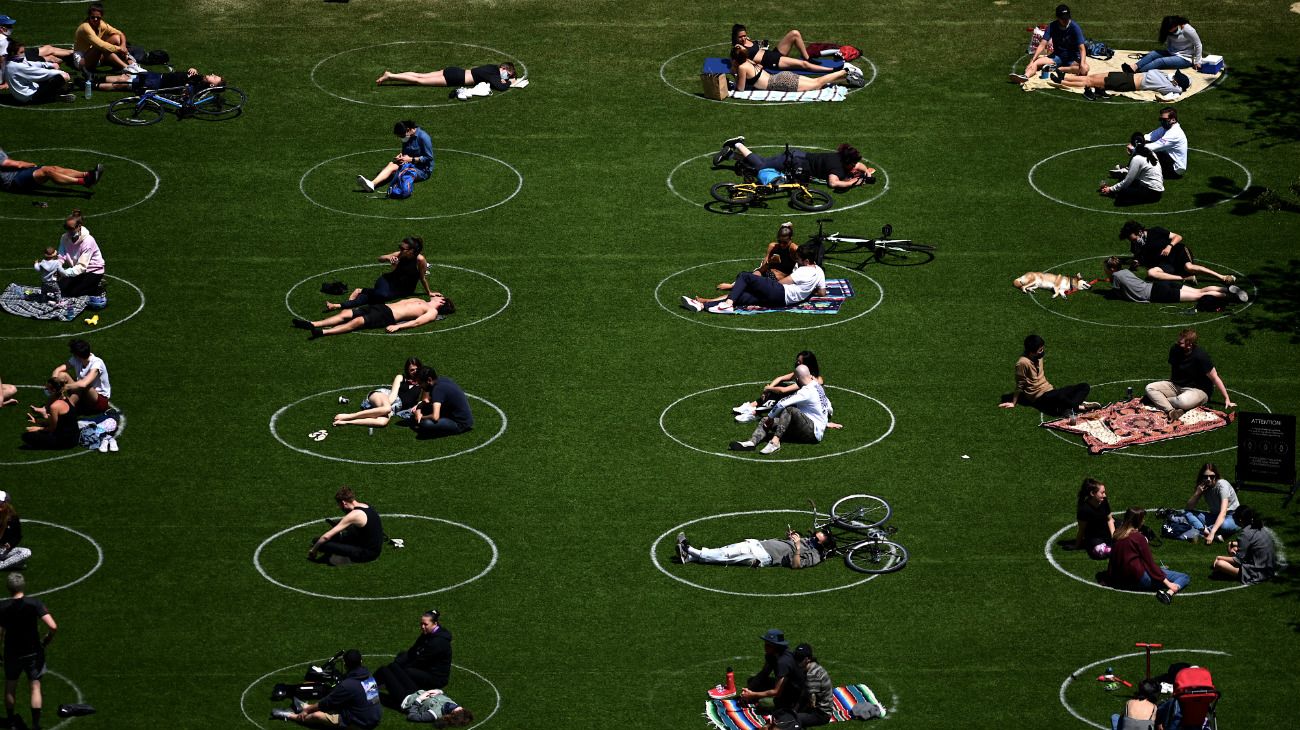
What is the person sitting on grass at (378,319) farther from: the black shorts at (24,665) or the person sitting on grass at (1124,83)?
the person sitting on grass at (1124,83)

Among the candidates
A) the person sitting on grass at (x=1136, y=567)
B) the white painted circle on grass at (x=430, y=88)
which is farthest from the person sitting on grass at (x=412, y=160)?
the person sitting on grass at (x=1136, y=567)

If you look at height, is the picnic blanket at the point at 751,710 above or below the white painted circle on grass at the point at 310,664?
above

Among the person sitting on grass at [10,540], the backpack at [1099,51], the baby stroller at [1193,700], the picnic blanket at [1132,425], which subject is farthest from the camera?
the backpack at [1099,51]

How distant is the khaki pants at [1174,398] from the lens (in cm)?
3544

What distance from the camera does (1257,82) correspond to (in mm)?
48781

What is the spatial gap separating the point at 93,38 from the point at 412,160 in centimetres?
884

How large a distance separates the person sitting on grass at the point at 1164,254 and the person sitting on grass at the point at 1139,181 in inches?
132

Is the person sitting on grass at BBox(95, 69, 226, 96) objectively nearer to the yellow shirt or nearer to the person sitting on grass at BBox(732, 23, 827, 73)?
the yellow shirt

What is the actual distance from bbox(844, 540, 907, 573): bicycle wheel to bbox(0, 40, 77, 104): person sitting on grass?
2442cm

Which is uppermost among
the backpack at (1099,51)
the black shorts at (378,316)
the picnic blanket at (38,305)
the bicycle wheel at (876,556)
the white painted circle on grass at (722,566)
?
the backpack at (1099,51)

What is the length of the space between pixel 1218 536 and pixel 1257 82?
19.7 meters

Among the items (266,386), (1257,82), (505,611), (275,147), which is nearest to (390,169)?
(275,147)

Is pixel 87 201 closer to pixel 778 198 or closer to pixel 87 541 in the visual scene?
pixel 87 541

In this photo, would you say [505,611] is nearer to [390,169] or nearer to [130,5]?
[390,169]
